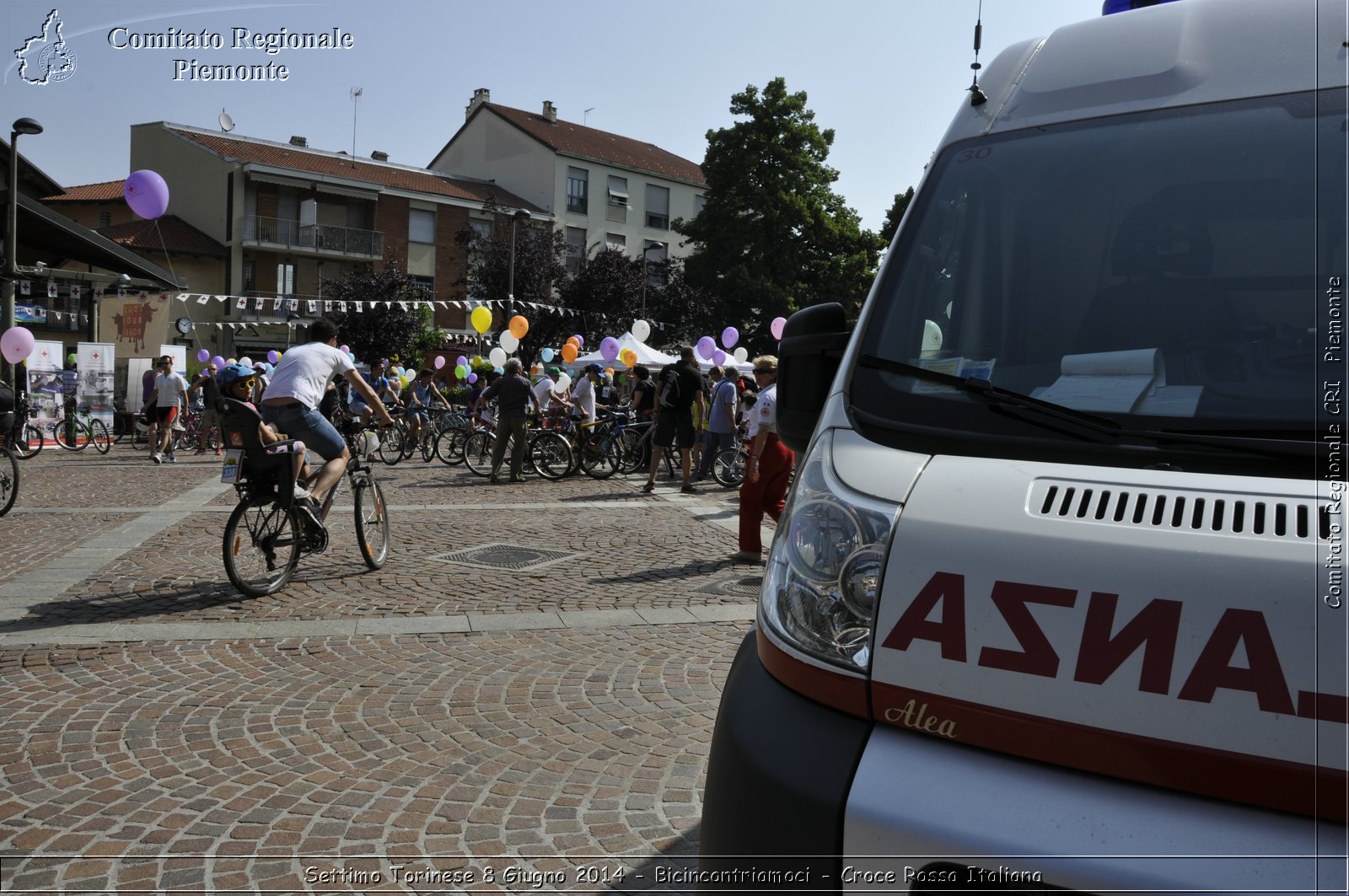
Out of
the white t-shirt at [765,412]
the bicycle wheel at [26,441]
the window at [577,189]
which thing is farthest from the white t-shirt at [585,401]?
the window at [577,189]

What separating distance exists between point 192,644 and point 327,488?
1863mm

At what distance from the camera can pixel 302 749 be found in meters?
3.94

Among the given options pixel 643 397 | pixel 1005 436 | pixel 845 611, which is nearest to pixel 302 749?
pixel 845 611

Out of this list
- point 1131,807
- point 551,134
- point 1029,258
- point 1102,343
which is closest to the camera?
Answer: point 1131,807

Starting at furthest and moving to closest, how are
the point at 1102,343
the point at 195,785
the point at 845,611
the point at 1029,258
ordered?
the point at 195,785 < the point at 1029,258 < the point at 1102,343 < the point at 845,611

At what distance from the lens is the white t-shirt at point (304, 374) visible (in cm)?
692

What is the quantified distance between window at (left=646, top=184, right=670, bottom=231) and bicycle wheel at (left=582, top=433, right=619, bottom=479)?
139 ft

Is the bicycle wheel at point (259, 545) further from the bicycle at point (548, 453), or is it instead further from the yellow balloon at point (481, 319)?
the yellow balloon at point (481, 319)

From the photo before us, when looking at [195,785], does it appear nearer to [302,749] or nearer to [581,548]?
[302,749]

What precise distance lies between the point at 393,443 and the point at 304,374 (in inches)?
494

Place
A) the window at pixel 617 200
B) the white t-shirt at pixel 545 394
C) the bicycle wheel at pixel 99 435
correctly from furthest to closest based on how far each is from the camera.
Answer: the window at pixel 617 200
the bicycle wheel at pixel 99 435
the white t-shirt at pixel 545 394

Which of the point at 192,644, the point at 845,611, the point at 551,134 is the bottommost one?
the point at 192,644

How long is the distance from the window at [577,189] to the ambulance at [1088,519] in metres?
52.7

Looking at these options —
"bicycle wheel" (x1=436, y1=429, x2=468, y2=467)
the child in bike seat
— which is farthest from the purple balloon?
the child in bike seat
